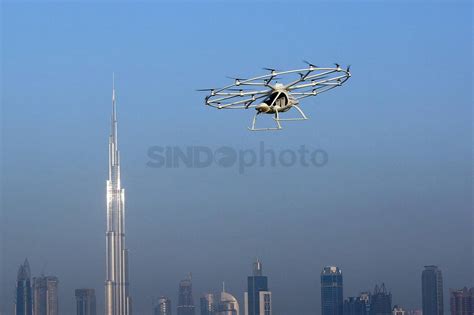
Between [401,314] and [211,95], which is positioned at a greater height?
[211,95]

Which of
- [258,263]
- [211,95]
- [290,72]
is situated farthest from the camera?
[258,263]

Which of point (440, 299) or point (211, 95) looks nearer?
point (211, 95)

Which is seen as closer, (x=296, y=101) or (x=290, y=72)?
(x=290, y=72)

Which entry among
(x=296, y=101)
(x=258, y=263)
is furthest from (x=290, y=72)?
(x=258, y=263)

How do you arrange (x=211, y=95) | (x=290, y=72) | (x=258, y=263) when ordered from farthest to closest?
(x=258, y=263), (x=211, y=95), (x=290, y=72)

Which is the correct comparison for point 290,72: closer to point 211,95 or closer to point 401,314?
point 211,95

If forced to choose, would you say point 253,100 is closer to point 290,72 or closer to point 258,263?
point 290,72

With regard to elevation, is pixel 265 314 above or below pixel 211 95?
below

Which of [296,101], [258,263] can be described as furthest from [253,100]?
[258,263]
